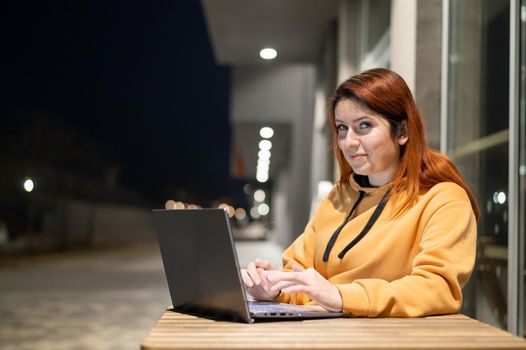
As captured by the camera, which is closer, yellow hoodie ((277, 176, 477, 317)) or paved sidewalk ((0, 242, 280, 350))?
yellow hoodie ((277, 176, 477, 317))

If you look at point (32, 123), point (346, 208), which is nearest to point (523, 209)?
point (346, 208)

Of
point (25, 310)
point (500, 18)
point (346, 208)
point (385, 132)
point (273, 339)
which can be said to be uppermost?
point (500, 18)

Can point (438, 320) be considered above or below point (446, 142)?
below

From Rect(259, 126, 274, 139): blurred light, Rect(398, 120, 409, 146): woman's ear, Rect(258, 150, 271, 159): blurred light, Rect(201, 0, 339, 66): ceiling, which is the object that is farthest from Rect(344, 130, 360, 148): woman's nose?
Rect(258, 150, 271, 159): blurred light

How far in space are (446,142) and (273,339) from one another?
2855 millimetres

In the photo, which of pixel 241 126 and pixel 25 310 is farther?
pixel 241 126

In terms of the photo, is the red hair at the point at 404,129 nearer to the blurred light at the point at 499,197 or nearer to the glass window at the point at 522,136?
the glass window at the point at 522,136

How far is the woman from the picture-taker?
178 centimetres

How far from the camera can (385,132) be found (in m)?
2.05

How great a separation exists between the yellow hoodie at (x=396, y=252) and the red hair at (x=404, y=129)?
0.17 ft

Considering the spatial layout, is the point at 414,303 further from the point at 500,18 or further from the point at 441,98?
the point at 441,98

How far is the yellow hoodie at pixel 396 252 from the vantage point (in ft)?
5.75

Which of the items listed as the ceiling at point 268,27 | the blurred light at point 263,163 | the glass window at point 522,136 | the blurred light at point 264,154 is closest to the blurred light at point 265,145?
the blurred light at point 264,154

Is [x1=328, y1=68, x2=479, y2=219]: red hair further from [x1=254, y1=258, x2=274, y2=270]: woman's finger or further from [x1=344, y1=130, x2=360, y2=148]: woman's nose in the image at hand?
[x1=254, y1=258, x2=274, y2=270]: woman's finger
